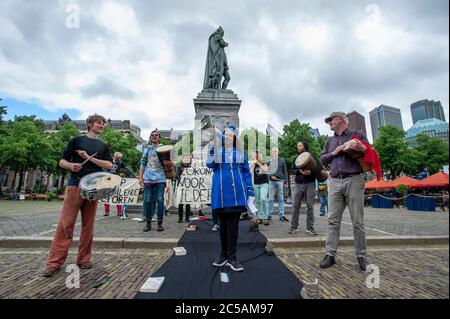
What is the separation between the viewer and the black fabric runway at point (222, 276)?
2680 millimetres

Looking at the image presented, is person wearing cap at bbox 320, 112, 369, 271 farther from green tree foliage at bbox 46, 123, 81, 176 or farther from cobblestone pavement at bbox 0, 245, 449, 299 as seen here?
green tree foliage at bbox 46, 123, 81, 176

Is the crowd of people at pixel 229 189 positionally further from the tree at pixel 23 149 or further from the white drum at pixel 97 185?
the tree at pixel 23 149

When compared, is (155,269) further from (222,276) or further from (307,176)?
(307,176)

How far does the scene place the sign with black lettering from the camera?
8062 millimetres

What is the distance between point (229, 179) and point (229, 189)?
16cm

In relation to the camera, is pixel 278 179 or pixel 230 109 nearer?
pixel 278 179

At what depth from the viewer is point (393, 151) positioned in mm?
38500

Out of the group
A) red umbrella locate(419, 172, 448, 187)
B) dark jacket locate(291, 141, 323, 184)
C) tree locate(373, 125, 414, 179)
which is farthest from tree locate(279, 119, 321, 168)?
dark jacket locate(291, 141, 323, 184)

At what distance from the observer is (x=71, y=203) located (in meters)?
3.69
